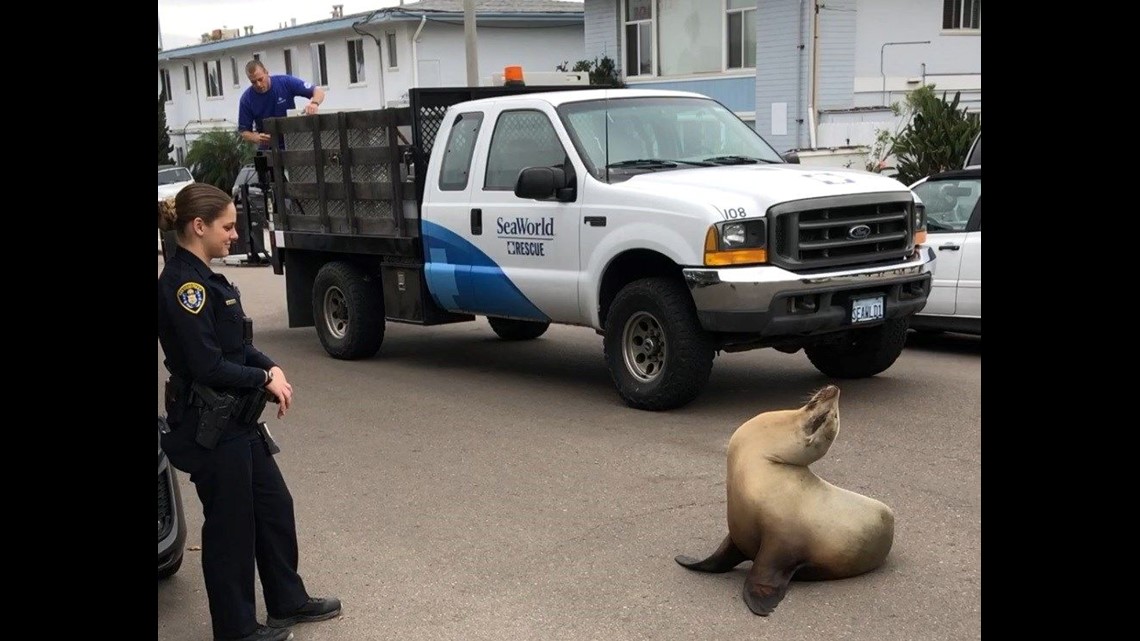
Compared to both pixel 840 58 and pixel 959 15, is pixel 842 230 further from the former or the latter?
pixel 959 15

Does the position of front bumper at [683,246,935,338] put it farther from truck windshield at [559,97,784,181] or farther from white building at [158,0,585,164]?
white building at [158,0,585,164]

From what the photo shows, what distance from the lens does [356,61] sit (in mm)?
39625

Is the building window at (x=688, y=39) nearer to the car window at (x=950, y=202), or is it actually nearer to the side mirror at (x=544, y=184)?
the car window at (x=950, y=202)

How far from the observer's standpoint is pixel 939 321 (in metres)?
9.90

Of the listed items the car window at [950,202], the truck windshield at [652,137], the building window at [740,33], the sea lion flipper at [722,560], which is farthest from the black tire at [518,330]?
the building window at [740,33]

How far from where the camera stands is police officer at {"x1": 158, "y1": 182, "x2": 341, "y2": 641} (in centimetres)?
422

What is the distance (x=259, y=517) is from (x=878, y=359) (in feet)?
18.1

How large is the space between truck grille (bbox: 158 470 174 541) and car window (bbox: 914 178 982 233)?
6.84m

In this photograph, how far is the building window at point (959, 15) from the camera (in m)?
24.5

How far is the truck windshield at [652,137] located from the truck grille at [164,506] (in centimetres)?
430

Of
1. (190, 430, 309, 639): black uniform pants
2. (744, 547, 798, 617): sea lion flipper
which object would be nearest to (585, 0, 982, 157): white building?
(744, 547, 798, 617): sea lion flipper

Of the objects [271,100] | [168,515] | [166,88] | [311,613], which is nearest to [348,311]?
[271,100]
